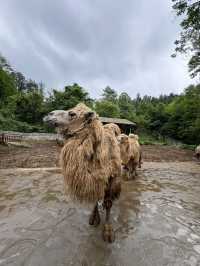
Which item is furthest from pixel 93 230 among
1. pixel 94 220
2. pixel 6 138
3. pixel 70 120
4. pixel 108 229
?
pixel 6 138

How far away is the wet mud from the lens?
2010mm

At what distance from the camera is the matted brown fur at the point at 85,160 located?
2.05 m

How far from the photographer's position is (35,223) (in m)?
2.70

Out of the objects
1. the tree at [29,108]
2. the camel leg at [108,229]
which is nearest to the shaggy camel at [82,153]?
the camel leg at [108,229]

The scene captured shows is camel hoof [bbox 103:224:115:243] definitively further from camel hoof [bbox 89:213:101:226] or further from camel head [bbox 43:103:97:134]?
camel head [bbox 43:103:97:134]

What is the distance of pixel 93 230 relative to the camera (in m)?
2.58

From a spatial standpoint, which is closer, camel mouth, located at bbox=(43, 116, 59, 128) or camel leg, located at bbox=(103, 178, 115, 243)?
camel mouth, located at bbox=(43, 116, 59, 128)

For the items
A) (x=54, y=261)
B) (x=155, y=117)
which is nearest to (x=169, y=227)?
(x=54, y=261)

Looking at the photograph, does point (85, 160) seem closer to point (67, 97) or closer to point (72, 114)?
point (72, 114)

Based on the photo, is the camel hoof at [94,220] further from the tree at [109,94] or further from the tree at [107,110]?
the tree at [109,94]

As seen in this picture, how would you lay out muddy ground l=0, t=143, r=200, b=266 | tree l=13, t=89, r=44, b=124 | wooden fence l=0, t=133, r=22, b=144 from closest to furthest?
muddy ground l=0, t=143, r=200, b=266 < wooden fence l=0, t=133, r=22, b=144 < tree l=13, t=89, r=44, b=124

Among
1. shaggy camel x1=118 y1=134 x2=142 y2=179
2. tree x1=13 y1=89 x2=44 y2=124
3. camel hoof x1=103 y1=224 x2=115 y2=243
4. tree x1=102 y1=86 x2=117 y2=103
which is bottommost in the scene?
camel hoof x1=103 y1=224 x2=115 y2=243

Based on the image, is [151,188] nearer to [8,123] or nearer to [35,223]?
[35,223]

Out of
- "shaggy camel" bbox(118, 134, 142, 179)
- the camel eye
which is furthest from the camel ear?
"shaggy camel" bbox(118, 134, 142, 179)
